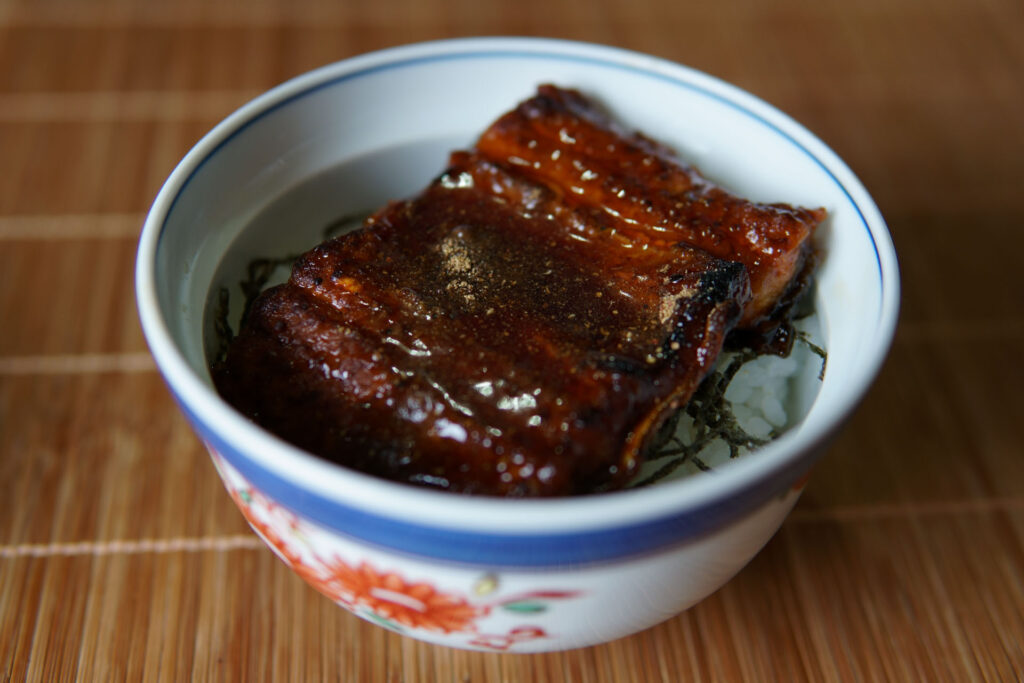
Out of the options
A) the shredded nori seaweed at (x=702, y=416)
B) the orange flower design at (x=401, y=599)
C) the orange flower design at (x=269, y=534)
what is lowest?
the orange flower design at (x=269, y=534)

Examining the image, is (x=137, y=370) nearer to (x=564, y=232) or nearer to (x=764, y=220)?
(x=564, y=232)

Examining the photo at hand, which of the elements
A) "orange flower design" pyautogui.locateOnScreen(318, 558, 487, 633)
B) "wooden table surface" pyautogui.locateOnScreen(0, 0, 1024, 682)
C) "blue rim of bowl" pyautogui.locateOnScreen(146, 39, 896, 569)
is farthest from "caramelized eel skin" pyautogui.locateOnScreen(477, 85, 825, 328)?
"orange flower design" pyautogui.locateOnScreen(318, 558, 487, 633)

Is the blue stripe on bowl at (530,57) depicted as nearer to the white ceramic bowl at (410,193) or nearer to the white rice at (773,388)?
the white ceramic bowl at (410,193)

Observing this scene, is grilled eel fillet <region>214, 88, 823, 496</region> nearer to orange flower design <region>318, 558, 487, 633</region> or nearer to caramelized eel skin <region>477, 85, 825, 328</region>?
caramelized eel skin <region>477, 85, 825, 328</region>

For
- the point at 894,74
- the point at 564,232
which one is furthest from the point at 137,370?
the point at 894,74

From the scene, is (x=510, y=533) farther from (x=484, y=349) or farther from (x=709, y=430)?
(x=709, y=430)

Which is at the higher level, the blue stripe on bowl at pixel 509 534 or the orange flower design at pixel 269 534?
the blue stripe on bowl at pixel 509 534

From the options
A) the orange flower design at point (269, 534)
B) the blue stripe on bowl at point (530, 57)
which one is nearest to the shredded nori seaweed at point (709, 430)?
the blue stripe on bowl at point (530, 57)

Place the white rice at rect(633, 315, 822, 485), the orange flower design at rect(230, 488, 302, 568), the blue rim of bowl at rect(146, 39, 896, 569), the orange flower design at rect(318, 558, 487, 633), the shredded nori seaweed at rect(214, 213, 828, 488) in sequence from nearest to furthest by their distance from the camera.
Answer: the blue rim of bowl at rect(146, 39, 896, 569) → the orange flower design at rect(318, 558, 487, 633) → the orange flower design at rect(230, 488, 302, 568) → the shredded nori seaweed at rect(214, 213, 828, 488) → the white rice at rect(633, 315, 822, 485)
